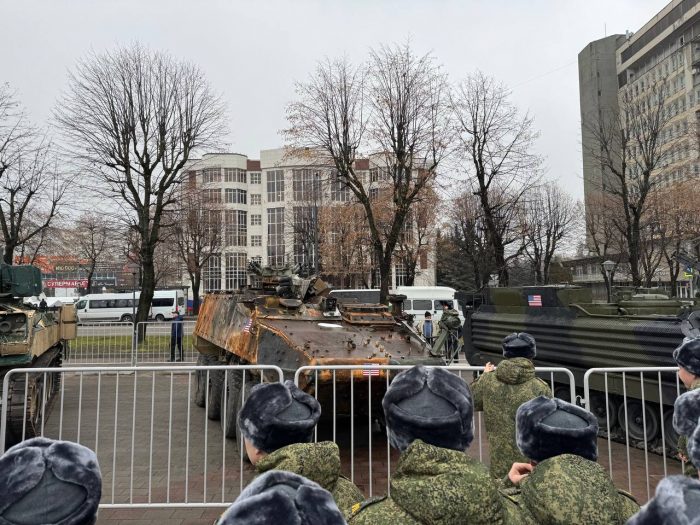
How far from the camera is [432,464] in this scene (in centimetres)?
172

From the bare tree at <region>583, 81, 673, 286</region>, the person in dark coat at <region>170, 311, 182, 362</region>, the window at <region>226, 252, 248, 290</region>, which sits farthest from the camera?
the window at <region>226, 252, 248, 290</region>

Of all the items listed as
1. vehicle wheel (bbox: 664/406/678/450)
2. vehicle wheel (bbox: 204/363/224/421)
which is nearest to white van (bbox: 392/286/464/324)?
vehicle wheel (bbox: 204/363/224/421)

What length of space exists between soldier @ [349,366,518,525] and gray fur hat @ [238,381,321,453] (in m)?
0.43

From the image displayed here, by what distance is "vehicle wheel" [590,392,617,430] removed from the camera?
7.73m

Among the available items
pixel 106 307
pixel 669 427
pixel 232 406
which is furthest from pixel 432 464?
pixel 106 307

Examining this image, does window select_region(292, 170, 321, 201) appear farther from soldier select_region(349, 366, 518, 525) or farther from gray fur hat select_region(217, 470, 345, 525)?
gray fur hat select_region(217, 470, 345, 525)

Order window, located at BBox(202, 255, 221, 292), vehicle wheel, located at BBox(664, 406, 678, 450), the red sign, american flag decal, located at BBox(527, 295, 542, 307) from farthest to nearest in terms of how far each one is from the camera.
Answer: the red sign → window, located at BBox(202, 255, 221, 292) → american flag decal, located at BBox(527, 295, 542, 307) → vehicle wheel, located at BBox(664, 406, 678, 450)

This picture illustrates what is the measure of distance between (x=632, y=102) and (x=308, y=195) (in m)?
21.0

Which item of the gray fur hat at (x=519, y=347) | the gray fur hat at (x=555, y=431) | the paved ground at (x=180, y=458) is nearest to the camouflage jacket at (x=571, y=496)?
the gray fur hat at (x=555, y=431)

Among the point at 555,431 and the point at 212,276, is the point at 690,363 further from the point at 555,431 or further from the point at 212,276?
the point at 212,276

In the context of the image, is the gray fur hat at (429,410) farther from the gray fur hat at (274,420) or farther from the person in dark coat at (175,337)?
the person in dark coat at (175,337)

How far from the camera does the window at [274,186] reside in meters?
55.9

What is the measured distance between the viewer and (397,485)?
1.72 metres

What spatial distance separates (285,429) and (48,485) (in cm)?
93
